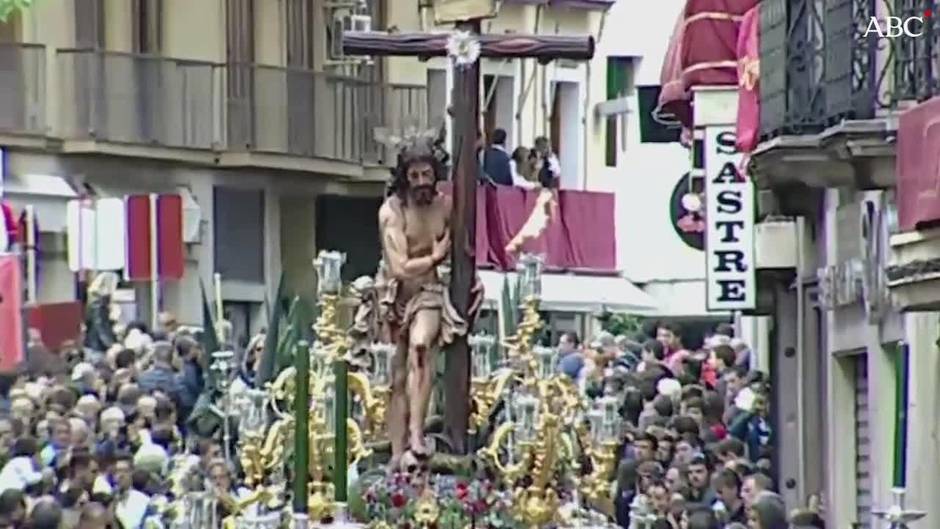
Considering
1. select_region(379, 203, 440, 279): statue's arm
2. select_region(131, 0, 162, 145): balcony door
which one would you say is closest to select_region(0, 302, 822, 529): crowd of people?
select_region(379, 203, 440, 279): statue's arm

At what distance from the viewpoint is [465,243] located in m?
19.2

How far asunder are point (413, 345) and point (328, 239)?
3125 cm

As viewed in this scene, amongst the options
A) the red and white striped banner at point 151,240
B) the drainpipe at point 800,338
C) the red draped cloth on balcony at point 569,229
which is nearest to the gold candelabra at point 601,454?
the drainpipe at point 800,338

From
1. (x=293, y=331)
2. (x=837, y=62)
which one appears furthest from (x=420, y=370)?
(x=837, y=62)

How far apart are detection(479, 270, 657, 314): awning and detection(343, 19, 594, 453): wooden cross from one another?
2802 cm

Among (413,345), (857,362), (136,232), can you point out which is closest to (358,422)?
(413,345)

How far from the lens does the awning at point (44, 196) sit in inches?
1687

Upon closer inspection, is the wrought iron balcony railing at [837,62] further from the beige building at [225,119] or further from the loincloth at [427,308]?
the beige building at [225,119]

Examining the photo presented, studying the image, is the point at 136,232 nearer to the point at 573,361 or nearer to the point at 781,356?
the point at 781,356

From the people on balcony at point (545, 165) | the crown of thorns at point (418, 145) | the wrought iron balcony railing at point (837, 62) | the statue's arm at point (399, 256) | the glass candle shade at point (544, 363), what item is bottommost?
the glass candle shade at point (544, 363)

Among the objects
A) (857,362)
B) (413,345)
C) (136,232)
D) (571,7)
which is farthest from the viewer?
(571,7)

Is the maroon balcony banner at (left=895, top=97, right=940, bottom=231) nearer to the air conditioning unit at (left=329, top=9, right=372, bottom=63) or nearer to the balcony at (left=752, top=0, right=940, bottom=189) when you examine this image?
the balcony at (left=752, top=0, right=940, bottom=189)

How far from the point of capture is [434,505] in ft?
60.9

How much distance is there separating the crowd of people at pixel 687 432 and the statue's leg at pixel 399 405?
1082 mm
